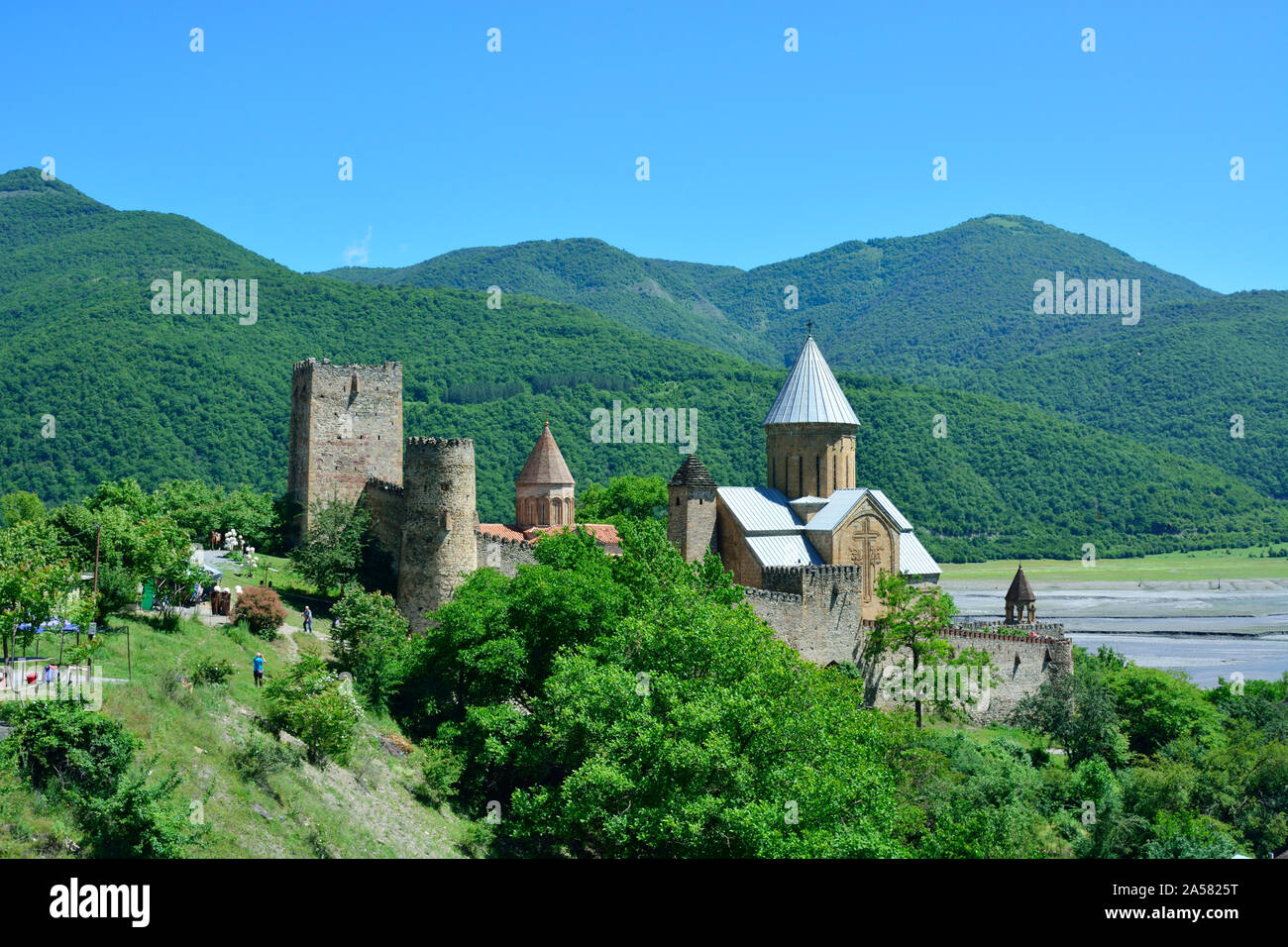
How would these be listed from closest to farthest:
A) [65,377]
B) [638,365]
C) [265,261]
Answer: [65,377]
[638,365]
[265,261]

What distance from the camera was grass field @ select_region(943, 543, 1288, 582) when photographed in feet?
292

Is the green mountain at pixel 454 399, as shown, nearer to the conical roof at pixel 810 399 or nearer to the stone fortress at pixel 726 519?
the stone fortress at pixel 726 519

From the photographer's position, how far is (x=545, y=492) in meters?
41.2

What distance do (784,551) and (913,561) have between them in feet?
20.0

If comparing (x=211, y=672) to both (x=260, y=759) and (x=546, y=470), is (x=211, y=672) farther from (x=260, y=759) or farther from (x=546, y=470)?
(x=546, y=470)

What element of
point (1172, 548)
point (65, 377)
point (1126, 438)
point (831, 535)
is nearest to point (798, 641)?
point (831, 535)

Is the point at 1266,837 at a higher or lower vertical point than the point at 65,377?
lower

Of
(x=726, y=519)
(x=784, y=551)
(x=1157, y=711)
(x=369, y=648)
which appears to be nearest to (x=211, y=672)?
(x=369, y=648)

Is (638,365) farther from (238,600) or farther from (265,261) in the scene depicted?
(238,600)

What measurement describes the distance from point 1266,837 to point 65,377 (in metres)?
64.3

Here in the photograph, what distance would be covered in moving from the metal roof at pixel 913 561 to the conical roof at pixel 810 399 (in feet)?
15.1

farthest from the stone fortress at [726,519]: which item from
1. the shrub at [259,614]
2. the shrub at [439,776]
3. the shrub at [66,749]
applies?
the shrub at [66,749]

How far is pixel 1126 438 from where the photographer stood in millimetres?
120250

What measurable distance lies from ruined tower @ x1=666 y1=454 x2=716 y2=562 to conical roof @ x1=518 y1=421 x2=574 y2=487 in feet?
24.0
